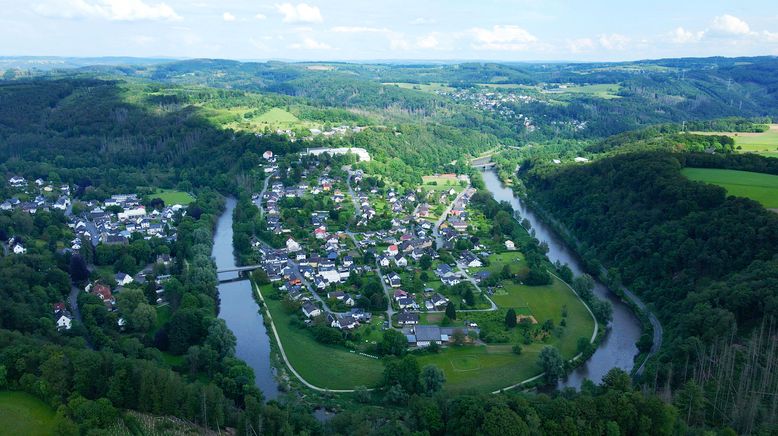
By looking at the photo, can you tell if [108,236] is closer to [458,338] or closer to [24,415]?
[24,415]

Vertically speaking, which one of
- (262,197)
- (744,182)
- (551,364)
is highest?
(744,182)

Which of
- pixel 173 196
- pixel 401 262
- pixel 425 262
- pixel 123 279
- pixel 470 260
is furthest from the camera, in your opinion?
pixel 173 196

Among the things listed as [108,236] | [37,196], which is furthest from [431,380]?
[37,196]

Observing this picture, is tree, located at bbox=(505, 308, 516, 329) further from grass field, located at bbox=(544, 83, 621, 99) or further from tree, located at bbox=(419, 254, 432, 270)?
grass field, located at bbox=(544, 83, 621, 99)

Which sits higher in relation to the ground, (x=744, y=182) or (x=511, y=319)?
(x=744, y=182)

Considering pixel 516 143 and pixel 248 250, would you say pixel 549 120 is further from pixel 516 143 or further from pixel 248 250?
pixel 248 250

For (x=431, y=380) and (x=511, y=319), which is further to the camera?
(x=511, y=319)
